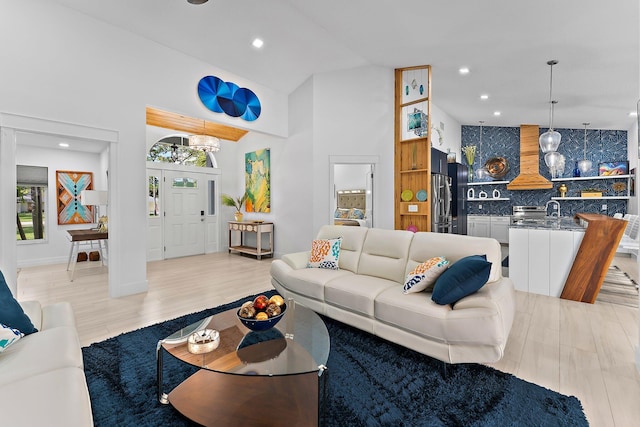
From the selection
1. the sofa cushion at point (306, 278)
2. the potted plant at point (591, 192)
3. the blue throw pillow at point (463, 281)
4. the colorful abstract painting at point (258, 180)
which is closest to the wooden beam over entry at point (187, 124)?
the colorful abstract painting at point (258, 180)

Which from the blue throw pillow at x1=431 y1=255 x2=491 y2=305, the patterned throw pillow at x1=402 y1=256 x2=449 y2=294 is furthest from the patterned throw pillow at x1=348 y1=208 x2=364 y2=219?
the blue throw pillow at x1=431 y1=255 x2=491 y2=305

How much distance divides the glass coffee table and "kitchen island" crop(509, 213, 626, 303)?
11.0ft

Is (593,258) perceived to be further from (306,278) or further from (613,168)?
(613,168)

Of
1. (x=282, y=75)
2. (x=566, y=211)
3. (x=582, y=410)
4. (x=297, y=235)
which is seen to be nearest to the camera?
(x=582, y=410)

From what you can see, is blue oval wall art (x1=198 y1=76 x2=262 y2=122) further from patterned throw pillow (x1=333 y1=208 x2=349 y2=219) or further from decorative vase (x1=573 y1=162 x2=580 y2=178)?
decorative vase (x1=573 y1=162 x2=580 y2=178)

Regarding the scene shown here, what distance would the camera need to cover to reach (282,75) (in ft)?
18.4

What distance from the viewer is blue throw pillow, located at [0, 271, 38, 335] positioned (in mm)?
1678

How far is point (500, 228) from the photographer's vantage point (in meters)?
8.23

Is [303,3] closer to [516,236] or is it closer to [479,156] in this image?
[516,236]

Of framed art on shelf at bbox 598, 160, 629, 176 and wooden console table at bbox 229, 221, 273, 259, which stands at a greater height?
framed art on shelf at bbox 598, 160, 629, 176

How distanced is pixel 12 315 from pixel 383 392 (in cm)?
214

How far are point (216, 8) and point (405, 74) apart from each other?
10.8 feet

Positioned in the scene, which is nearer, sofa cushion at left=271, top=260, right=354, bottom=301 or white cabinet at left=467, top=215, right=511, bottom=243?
sofa cushion at left=271, top=260, right=354, bottom=301

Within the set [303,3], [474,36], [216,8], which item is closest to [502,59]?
[474,36]
